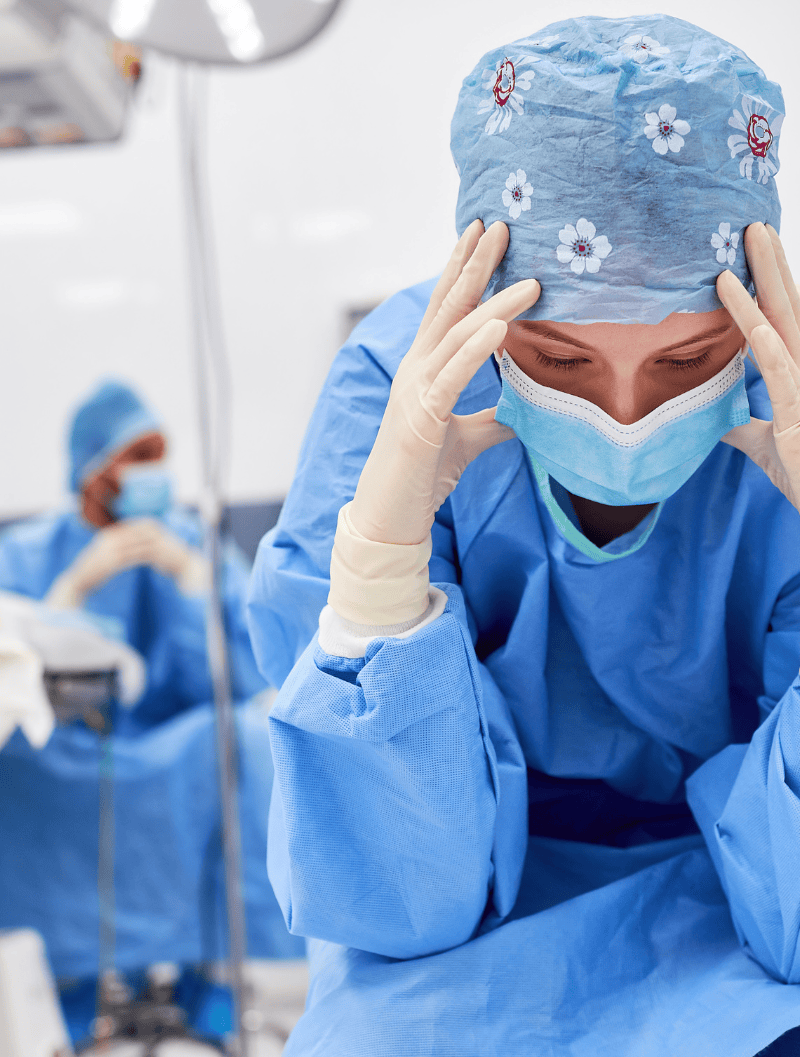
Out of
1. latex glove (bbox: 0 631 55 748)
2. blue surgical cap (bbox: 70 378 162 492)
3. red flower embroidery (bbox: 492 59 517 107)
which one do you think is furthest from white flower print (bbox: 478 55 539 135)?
blue surgical cap (bbox: 70 378 162 492)

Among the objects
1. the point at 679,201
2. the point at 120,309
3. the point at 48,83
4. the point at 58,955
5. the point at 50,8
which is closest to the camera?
the point at 679,201

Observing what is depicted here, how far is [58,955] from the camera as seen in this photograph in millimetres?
2076

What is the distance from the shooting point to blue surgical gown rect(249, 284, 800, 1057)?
0.71 metres

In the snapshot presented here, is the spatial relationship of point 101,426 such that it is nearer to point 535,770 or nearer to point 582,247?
point 535,770

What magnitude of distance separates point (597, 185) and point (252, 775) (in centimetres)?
161

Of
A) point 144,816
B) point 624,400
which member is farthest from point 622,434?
point 144,816

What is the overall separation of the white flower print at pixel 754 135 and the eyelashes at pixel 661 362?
0.14m

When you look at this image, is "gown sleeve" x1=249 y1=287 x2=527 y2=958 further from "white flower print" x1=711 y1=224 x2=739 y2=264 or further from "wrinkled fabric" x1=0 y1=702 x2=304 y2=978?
"wrinkled fabric" x1=0 y1=702 x2=304 y2=978

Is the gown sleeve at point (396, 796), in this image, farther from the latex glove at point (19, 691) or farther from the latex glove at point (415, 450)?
the latex glove at point (19, 691)

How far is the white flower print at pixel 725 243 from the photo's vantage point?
69 centimetres

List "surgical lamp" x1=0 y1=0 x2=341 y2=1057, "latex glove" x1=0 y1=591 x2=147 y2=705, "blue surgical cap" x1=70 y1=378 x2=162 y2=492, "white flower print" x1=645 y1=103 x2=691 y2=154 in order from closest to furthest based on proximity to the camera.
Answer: "white flower print" x1=645 y1=103 x2=691 y2=154 → "surgical lamp" x1=0 y1=0 x2=341 y2=1057 → "latex glove" x1=0 y1=591 x2=147 y2=705 → "blue surgical cap" x1=70 y1=378 x2=162 y2=492

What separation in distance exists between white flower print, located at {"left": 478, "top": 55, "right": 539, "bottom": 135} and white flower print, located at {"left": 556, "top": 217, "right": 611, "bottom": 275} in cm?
10

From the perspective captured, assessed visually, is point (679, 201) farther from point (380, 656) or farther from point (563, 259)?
point (380, 656)

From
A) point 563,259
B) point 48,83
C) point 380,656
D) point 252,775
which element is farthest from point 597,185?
point 252,775
